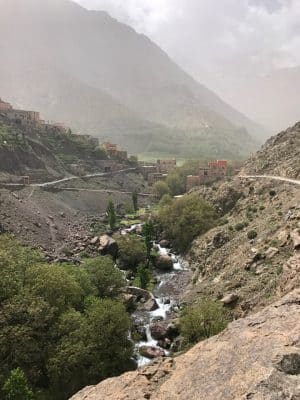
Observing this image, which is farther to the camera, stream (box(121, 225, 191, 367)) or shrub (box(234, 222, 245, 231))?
shrub (box(234, 222, 245, 231))

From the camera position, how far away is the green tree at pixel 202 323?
44.5m

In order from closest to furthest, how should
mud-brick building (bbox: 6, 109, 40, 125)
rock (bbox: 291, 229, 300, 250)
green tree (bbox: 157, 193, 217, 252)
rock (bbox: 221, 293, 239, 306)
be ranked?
1. rock (bbox: 291, 229, 300, 250)
2. rock (bbox: 221, 293, 239, 306)
3. green tree (bbox: 157, 193, 217, 252)
4. mud-brick building (bbox: 6, 109, 40, 125)

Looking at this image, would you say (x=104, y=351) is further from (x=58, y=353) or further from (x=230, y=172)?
(x=230, y=172)

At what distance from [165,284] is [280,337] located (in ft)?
187

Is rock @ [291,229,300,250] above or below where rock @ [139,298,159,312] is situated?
above

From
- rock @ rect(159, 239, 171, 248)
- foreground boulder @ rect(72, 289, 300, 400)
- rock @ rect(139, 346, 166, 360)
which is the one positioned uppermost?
foreground boulder @ rect(72, 289, 300, 400)

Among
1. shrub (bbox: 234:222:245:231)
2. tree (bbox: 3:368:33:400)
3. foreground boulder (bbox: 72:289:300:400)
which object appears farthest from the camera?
shrub (bbox: 234:222:245:231)

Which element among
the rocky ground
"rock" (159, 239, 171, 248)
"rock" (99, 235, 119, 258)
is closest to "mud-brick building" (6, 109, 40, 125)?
the rocky ground

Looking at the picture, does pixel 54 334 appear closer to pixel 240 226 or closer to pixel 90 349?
pixel 90 349

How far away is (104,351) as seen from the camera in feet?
145

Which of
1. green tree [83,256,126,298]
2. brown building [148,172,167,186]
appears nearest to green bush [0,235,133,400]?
green tree [83,256,126,298]

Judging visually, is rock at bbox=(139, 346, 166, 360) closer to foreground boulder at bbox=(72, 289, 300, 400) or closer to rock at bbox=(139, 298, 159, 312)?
rock at bbox=(139, 298, 159, 312)

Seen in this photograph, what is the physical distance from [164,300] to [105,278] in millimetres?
12217

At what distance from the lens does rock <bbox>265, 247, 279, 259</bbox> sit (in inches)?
2173
